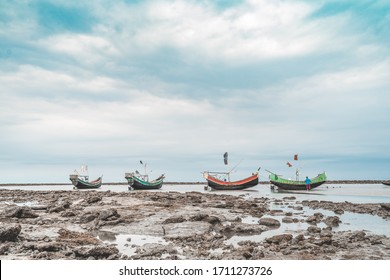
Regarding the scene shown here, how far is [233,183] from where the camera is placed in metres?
74.1

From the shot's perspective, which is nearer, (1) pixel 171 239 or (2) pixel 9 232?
(2) pixel 9 232

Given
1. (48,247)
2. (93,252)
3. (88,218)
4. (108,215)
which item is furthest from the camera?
(88,218)

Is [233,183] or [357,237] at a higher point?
[233,183]

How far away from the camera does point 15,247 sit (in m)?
11.6

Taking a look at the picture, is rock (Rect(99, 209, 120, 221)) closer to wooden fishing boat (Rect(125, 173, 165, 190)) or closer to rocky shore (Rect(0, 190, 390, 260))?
rocky shore (Rect(0, 190, 390, 260))

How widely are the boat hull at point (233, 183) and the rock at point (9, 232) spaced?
63.0 m

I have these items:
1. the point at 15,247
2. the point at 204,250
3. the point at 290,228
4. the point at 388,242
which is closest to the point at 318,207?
the point at 290,228

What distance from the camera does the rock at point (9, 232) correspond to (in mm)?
11961

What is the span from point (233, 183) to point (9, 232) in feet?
211

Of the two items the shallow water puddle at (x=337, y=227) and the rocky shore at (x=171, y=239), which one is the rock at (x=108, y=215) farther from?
the shallow water puddle at (x=337, y=227)

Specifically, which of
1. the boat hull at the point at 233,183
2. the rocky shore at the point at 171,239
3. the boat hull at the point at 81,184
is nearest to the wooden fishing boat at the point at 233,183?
the boat hull at the point at 233,183

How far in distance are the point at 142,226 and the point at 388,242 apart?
1165 centimetres

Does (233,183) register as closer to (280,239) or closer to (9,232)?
(280,239)

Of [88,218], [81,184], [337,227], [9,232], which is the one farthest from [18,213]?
[81,184]
